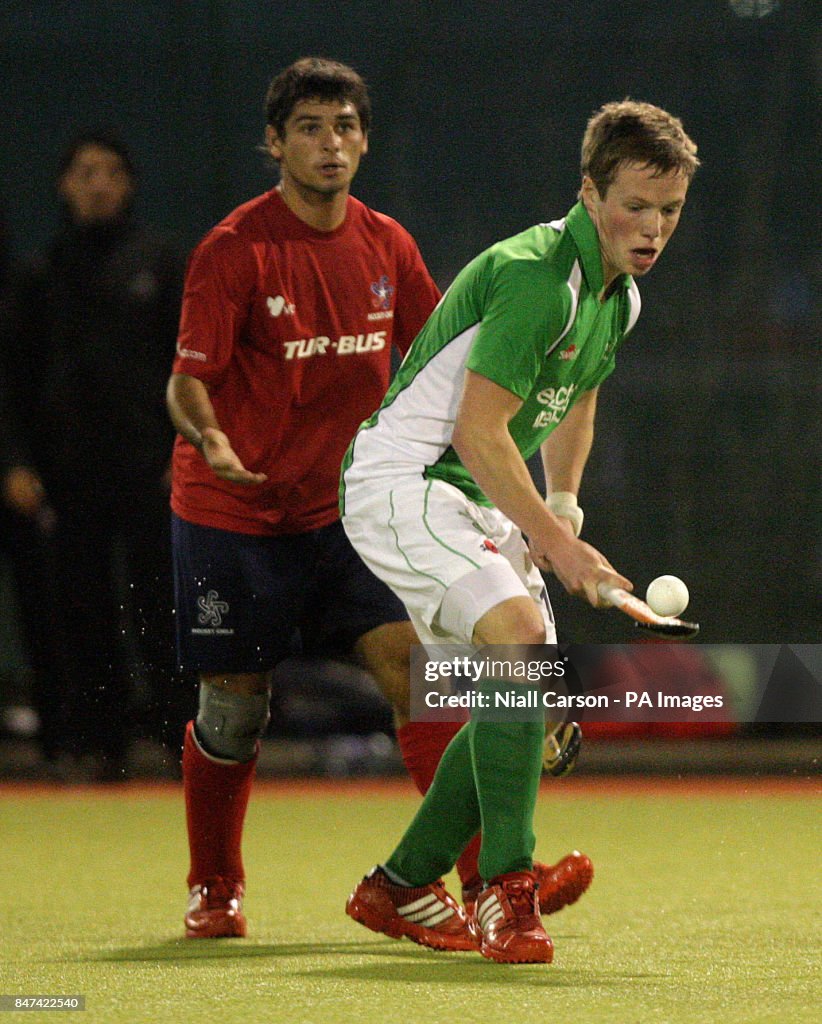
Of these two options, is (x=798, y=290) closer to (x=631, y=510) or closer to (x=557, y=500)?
(x=631, y=510)

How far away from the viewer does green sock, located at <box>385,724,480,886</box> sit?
3.30 metres

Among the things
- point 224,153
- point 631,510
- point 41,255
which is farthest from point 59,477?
point 631,510

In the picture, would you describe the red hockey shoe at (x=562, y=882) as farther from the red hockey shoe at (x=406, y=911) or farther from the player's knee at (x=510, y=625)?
the player's knee at (x=510, y=625)

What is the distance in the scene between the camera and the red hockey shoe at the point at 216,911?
359cm

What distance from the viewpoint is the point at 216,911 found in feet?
11.9

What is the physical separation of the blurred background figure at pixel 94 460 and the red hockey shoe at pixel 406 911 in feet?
9.65

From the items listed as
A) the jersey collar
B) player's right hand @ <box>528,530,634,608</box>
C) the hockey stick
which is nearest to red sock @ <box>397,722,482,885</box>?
player's right hand @ <box>528,530,634,608</box>

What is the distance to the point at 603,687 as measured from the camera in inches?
269

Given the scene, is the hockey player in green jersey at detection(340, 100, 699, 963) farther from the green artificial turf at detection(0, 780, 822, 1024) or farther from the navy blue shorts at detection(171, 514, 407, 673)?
the navy blue shorts at detection(171, 514, 407, 673)

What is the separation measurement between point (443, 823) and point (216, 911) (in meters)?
0.54

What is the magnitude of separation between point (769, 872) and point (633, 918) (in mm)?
777

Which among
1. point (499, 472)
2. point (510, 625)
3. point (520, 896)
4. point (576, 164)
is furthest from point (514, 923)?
point (576, 164)

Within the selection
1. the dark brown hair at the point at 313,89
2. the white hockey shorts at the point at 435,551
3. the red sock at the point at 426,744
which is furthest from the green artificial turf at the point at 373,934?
the dark brown hair at the point at 313,89

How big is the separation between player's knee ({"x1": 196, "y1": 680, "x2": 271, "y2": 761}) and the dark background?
358cm
